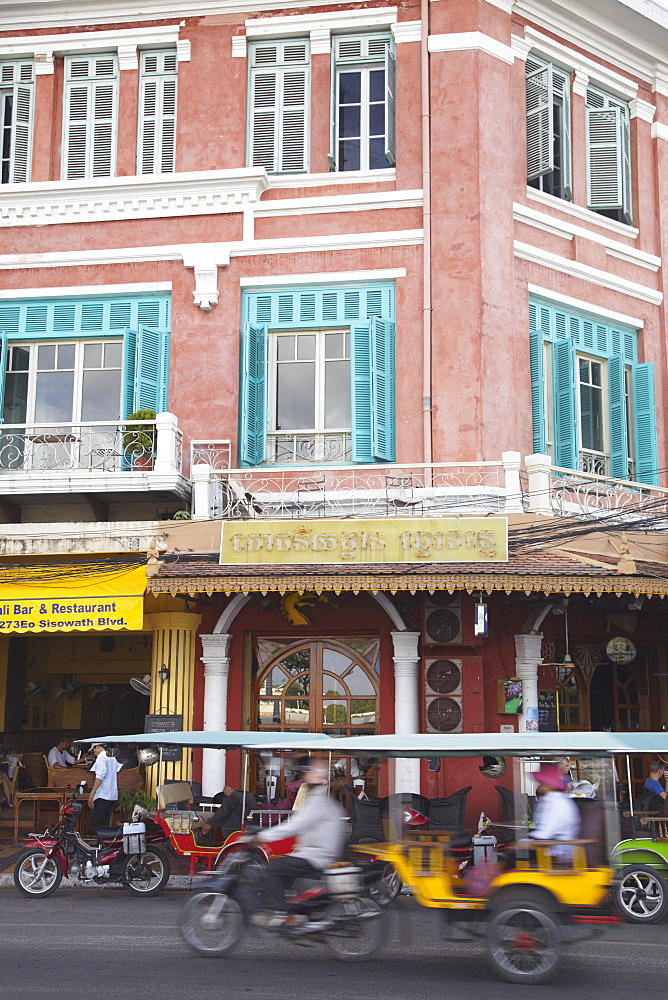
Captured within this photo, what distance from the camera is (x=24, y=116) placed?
1770 centimetres

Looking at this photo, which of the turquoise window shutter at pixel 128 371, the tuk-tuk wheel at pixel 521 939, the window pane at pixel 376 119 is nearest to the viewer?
the tuk-tuk wheel at pixel 521 939

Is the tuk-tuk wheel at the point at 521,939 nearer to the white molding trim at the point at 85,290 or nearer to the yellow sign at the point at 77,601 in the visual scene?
the yellow sign at the point at 77,601

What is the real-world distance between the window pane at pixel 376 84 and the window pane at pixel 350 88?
0.18 m

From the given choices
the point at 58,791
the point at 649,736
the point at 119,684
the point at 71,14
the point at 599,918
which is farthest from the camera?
the point at 119,684

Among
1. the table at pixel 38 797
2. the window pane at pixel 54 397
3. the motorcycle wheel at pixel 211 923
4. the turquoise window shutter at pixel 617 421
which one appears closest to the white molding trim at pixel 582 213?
the turquoise window shutter at pixel 617 421

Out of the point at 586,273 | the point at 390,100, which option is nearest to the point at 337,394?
the point at 586,273

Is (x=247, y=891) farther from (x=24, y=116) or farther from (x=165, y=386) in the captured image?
(x=24, y=116)

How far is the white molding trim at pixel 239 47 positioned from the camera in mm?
17188

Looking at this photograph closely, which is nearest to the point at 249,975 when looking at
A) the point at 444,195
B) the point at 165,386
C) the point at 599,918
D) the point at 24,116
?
the point at 599,918

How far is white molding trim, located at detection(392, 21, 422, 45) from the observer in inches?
658

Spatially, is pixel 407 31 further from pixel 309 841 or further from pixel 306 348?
pixel 309 841

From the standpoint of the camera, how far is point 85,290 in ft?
55.4

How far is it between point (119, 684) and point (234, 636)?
8.04 metres

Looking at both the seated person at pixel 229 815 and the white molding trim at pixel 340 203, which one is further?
the white molding trim at pixel 340 203
